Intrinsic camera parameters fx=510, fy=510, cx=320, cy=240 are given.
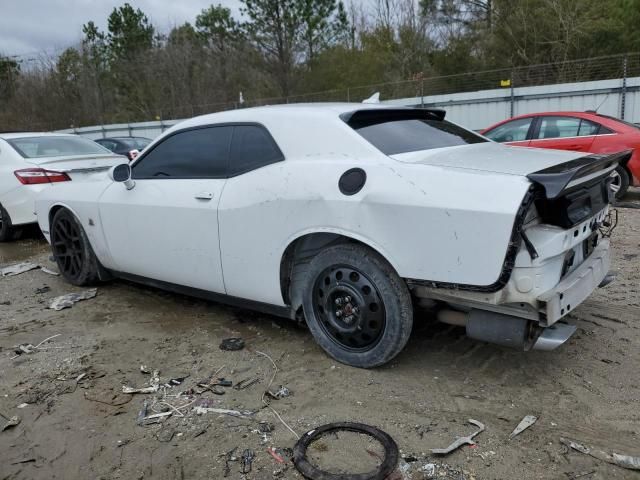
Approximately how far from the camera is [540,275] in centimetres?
246

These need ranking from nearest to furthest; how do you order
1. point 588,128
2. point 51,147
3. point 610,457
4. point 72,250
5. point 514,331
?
point 610,457
point 514,331
point 72,250
point 51,147
point 588,128

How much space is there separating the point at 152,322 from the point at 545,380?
2880 mm

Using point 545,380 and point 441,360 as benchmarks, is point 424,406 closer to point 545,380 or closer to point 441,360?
point 441,360

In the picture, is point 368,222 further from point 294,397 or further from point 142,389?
point 142,389

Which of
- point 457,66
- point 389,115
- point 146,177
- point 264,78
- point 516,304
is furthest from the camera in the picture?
point 264,78

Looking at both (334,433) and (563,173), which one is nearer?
(563,173)

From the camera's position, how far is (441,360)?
3.21m

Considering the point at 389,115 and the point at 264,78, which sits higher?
the point at 264,78

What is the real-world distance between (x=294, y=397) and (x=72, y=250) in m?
3.17

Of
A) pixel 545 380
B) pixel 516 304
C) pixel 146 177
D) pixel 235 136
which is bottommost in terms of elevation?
pixel 545 380

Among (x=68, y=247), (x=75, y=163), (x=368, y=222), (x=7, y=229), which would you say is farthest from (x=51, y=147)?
(x=368, y=222)

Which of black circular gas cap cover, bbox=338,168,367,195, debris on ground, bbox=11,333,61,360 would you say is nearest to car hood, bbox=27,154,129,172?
debris on ground, bbox=11,333,61,360

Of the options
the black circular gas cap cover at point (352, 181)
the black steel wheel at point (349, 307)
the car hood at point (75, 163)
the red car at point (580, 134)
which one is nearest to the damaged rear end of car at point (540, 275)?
the black steel wheel at point (349, 307)

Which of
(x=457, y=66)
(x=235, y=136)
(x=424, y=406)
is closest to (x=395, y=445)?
(x=424, y=406)
